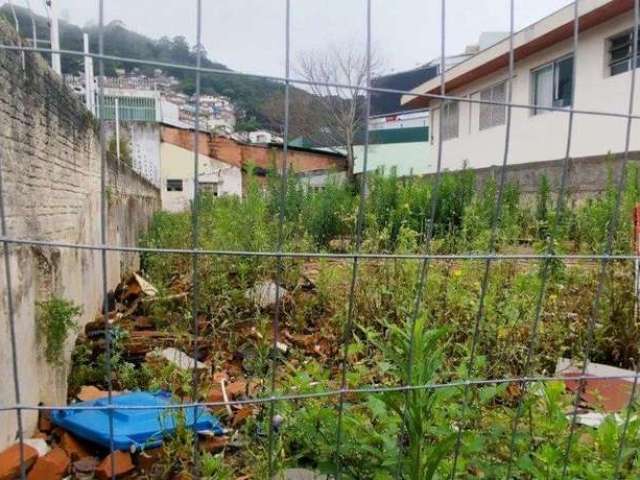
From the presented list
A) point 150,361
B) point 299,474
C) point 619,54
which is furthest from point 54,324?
point 619,54

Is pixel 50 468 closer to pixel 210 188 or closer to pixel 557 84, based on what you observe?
pixel 210 188

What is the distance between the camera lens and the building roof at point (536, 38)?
7578mm

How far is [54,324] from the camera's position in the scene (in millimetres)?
2020

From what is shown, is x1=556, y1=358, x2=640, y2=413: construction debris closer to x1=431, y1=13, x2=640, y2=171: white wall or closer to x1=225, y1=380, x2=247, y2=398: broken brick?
x1=225, y1=380, x2=247, y2=398: broken brick

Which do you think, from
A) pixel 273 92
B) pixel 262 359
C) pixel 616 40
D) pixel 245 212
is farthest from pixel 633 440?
pixel 616 40

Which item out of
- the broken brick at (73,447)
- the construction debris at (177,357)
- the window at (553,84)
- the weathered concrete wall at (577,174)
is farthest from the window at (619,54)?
the broken brick at (73,447)

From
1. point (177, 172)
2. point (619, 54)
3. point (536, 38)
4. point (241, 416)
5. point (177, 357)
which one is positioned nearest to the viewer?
point (241, 416)

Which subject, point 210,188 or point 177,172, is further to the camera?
point 177,172

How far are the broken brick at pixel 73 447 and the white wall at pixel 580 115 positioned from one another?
6203 millimetres

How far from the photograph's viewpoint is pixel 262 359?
1743 mm

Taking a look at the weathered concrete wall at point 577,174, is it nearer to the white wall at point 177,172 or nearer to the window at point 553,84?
the window at point 553,84

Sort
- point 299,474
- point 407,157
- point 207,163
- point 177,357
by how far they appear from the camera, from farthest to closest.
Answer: point 407,157 < point 207,163 < point 177,357 < point 299,474

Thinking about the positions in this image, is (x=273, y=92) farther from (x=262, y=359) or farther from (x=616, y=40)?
(x=616, y=40)

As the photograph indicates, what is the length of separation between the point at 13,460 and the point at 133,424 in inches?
13.5
